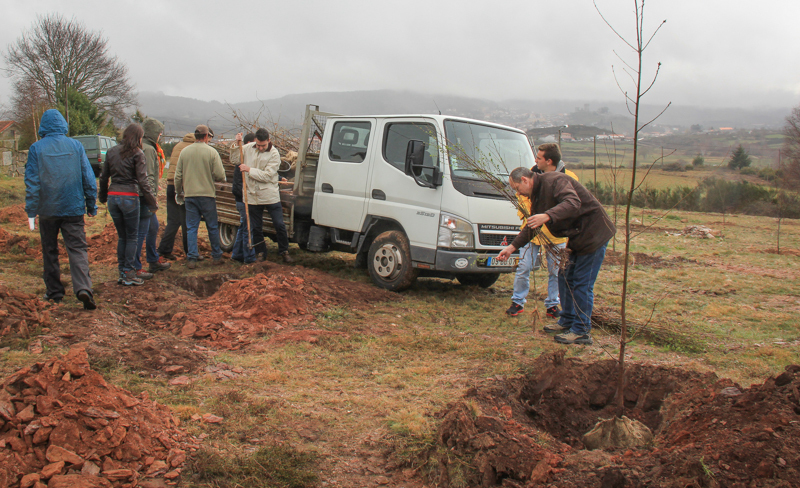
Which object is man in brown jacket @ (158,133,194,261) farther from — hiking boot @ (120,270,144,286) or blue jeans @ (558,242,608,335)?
blue jeans @ (558,242,608,335)

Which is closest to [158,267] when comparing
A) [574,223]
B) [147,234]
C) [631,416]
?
[147,234]

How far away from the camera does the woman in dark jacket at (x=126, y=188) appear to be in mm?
6016

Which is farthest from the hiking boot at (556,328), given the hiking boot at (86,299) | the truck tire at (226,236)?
the truck tire at (226,236)

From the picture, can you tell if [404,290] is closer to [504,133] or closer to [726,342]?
[504,133]

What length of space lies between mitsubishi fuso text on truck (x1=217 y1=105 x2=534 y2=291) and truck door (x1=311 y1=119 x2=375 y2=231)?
14mm

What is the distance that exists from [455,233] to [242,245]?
362 centimetres

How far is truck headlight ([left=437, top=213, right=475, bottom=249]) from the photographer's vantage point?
20.0ft

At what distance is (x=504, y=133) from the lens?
22.2 ft

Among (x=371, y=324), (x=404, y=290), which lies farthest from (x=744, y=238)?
(x=371, y=324)

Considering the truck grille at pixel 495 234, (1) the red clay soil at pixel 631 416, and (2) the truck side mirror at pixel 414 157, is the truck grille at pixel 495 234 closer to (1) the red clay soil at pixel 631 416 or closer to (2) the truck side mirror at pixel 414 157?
(2) the truck side mirror at pixel 414 157

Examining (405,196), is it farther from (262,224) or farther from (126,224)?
(126,224)

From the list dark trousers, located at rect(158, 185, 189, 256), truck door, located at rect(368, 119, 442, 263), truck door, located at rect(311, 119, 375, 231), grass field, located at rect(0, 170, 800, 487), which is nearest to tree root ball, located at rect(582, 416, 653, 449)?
grass field, located at rect(0, 170, 800, 487)

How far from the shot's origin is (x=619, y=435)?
3.06 meters

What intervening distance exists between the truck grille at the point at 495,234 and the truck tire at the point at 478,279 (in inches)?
47.0
